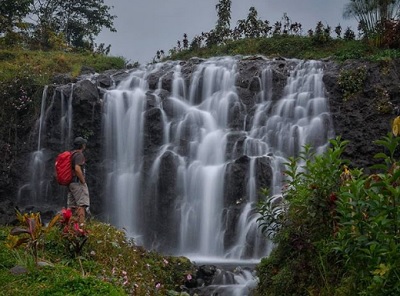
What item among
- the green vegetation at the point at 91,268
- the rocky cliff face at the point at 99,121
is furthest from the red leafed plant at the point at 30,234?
the rocky cliff face at the point at 99,121

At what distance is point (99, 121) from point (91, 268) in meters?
9.32

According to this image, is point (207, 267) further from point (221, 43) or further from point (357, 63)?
point (221, 43)

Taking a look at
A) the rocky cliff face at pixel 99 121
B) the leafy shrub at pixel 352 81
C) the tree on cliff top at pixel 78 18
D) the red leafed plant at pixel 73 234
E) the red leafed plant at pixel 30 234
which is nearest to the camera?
the red leafed plant at pixel 30 234

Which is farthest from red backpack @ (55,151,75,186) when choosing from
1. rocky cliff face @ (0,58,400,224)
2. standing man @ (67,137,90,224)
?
rocky cliff face @ (0,58,400,224)

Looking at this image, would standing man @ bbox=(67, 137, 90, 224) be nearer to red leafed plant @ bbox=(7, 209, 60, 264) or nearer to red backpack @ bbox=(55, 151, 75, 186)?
red backpack @ bbox=(55, 151, 75, 186)

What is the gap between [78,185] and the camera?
351 inches

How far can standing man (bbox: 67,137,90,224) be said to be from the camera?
8.77 meters

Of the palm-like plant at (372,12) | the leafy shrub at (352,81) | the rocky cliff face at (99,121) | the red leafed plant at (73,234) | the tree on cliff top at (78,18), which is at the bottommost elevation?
the red leafed plant at (73,234)

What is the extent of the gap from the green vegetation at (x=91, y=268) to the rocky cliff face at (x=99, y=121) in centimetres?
534

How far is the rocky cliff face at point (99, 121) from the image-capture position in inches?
567

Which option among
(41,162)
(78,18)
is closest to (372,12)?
(41,162)

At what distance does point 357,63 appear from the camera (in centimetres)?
1620

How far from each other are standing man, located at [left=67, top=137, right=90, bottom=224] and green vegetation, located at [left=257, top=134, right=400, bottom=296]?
143 inches

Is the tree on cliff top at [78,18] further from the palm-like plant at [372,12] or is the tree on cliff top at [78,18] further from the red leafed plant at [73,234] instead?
the red leafed plant at [73,234]
